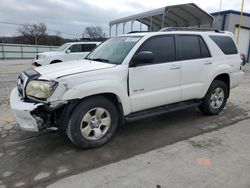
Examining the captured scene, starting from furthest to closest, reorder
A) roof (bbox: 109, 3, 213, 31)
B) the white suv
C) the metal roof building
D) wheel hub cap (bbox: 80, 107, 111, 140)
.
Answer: the metal roof building < roof (bbox: 109, 3, 213, 31) < wheel hub cap (bbox: 80, 107, 111, 140) < the white suv

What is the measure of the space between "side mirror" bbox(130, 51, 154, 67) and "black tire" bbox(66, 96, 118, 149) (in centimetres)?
77

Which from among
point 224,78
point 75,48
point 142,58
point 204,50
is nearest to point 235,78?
point 224,78

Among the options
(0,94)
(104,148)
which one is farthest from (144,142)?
(0,94)

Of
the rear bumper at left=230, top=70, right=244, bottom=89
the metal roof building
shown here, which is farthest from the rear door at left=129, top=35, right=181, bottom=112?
the metal roof building

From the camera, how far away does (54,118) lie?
134 inches

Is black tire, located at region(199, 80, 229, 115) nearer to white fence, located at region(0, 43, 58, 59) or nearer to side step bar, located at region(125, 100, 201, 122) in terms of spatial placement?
side step bar, located at region(125, 100, 201, 122)

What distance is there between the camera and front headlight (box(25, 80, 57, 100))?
127 inches

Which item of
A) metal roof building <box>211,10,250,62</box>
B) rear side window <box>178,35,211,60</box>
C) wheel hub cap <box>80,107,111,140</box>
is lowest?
wheel hub cap <box>80,107,111,140</box>

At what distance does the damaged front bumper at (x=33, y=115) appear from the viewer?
321 cm

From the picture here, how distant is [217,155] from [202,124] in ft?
4.64

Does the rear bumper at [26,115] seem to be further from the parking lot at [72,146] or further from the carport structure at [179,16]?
the carport structure at [179,16]

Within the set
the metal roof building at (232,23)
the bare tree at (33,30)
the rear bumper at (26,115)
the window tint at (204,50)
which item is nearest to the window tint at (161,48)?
the window tint at (204,50)

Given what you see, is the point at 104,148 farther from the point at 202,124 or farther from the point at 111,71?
the point at 202,124

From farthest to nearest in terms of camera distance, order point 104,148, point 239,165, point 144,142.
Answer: point 144,142 < point 104,148 < point 239,165
